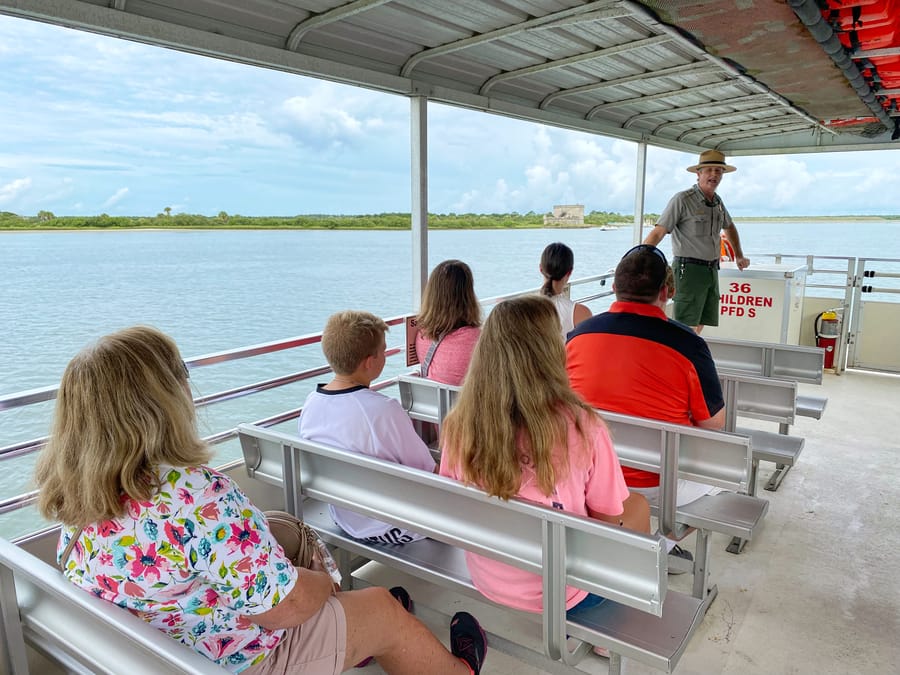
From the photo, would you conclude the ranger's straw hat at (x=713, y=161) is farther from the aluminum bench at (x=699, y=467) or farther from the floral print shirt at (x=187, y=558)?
the floral print shirt at (x=187, y=558)

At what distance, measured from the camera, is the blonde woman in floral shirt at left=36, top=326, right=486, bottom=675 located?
3.66 feet

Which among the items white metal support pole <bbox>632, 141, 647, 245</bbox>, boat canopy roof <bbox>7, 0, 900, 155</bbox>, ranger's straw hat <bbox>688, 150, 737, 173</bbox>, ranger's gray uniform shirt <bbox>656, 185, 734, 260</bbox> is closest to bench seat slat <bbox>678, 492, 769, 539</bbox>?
boat canopy roof <bbox>7, 0, 900, 155</bbox>

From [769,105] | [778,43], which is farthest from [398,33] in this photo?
[769,105]

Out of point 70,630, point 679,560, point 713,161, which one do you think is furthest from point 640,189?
point 70,630

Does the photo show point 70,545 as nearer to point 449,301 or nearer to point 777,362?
point 449,301

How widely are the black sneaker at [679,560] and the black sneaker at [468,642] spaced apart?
0.96m

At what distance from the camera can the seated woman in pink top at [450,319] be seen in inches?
103

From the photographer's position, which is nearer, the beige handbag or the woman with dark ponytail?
the beige handbag

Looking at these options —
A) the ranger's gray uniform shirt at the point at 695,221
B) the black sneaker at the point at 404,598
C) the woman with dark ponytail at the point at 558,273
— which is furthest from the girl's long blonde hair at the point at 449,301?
the ranger's gray uniform shirt at the point at 695,221

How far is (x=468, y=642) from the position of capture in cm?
178

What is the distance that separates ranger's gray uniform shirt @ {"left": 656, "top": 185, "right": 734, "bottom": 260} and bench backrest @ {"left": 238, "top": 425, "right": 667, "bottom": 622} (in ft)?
10.6

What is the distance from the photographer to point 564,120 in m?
4.76

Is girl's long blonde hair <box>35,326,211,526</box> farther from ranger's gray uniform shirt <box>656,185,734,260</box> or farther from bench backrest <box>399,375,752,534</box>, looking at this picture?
ranger's gray uniform shirt <box>656,185,734,260</box>

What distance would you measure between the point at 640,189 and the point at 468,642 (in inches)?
225
